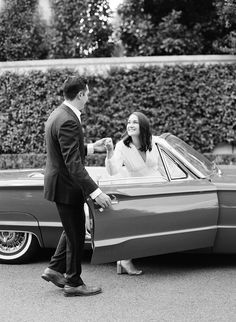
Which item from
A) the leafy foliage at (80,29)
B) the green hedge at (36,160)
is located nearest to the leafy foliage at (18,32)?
the leafy foliage at (80,29)

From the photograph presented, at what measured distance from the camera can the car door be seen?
447cm

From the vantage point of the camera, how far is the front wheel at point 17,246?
5234mm

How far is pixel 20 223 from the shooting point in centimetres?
512

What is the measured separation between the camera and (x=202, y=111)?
11.3 metres

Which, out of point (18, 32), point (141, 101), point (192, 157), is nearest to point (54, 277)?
point (192, 157)

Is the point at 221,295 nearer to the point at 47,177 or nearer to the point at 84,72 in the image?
the point at 47,177

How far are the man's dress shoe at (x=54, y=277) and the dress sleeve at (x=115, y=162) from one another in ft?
4.33

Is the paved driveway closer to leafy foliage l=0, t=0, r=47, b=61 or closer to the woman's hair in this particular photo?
the woman's hair

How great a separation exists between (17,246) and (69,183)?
145 cm

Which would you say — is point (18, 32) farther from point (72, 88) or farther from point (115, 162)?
point (72, 88)

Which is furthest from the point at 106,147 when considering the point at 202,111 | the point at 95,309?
the point at 202,111

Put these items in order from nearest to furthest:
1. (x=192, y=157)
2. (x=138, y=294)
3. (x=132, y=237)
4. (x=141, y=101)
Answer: (x=138, y=294), (x=132, y=237), (x=192, y=157), (x=141, y=101)

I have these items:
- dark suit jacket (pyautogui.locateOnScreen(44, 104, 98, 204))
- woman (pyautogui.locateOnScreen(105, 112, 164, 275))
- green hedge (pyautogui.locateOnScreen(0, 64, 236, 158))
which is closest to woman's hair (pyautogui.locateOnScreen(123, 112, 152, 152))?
woman (pyautogui.locateOnScreen(105, 112, 164, 275))

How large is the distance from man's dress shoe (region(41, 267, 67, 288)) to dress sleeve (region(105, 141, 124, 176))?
1318 mm
